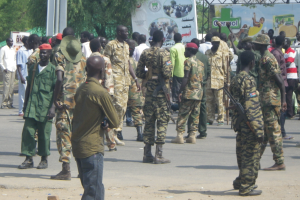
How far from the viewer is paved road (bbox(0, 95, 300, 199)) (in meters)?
5.91

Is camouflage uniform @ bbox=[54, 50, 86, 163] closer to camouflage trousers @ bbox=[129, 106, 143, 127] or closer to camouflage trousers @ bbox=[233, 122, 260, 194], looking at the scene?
camouflage trousers @ bbox=[233, 122, 260, 194]

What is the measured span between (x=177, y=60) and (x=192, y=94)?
2634 millimetres

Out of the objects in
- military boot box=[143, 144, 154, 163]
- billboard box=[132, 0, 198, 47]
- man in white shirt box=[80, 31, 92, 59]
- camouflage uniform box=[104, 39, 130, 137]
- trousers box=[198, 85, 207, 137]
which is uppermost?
billboard box=[132, 0, 198, 47]

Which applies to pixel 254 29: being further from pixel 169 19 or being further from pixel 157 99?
pixel 157 99

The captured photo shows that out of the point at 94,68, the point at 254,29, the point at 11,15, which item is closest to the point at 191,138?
→ the point at 94,68

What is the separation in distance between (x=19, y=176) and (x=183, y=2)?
1246 centimetres

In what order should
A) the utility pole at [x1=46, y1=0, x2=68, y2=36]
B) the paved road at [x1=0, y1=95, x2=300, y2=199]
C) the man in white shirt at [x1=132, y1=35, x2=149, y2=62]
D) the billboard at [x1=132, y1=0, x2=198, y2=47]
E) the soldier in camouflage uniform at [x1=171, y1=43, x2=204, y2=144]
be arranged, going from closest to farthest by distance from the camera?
the paved road at [x1=0, y1=95, x2=300, y2=199], the soldier in camouflage uniform at [x1=171, y1=43, x2=204, y2=144], the utility pole at [x1=46, y1=0, x2=68, y2=36], the man in white shirt at [x1=132, y1=35, x2=149, y2=62], the billboard at [x1=132, y1=0, x2=198, y2=47]

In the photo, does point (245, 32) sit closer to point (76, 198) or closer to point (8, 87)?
point (8, 87)

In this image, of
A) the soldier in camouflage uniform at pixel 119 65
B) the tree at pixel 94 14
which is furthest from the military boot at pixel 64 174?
the tree at pixel 94 14

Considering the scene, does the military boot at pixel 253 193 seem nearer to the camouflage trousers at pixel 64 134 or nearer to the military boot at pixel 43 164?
the camouflage trousers at pixel 64 134

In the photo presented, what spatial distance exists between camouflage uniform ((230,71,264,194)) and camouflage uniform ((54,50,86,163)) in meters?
2.11

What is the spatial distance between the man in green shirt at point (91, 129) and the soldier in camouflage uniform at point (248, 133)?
1934 mm

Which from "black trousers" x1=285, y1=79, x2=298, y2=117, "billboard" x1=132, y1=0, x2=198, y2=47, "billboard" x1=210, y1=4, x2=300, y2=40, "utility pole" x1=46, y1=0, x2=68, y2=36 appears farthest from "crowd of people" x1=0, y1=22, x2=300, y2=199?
"billboard" x1=210, y1=4, x2=300, y2=40

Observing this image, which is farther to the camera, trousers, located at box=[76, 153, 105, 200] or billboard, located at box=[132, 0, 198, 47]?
billboard, located at box=[132, 0, 198, 47]
